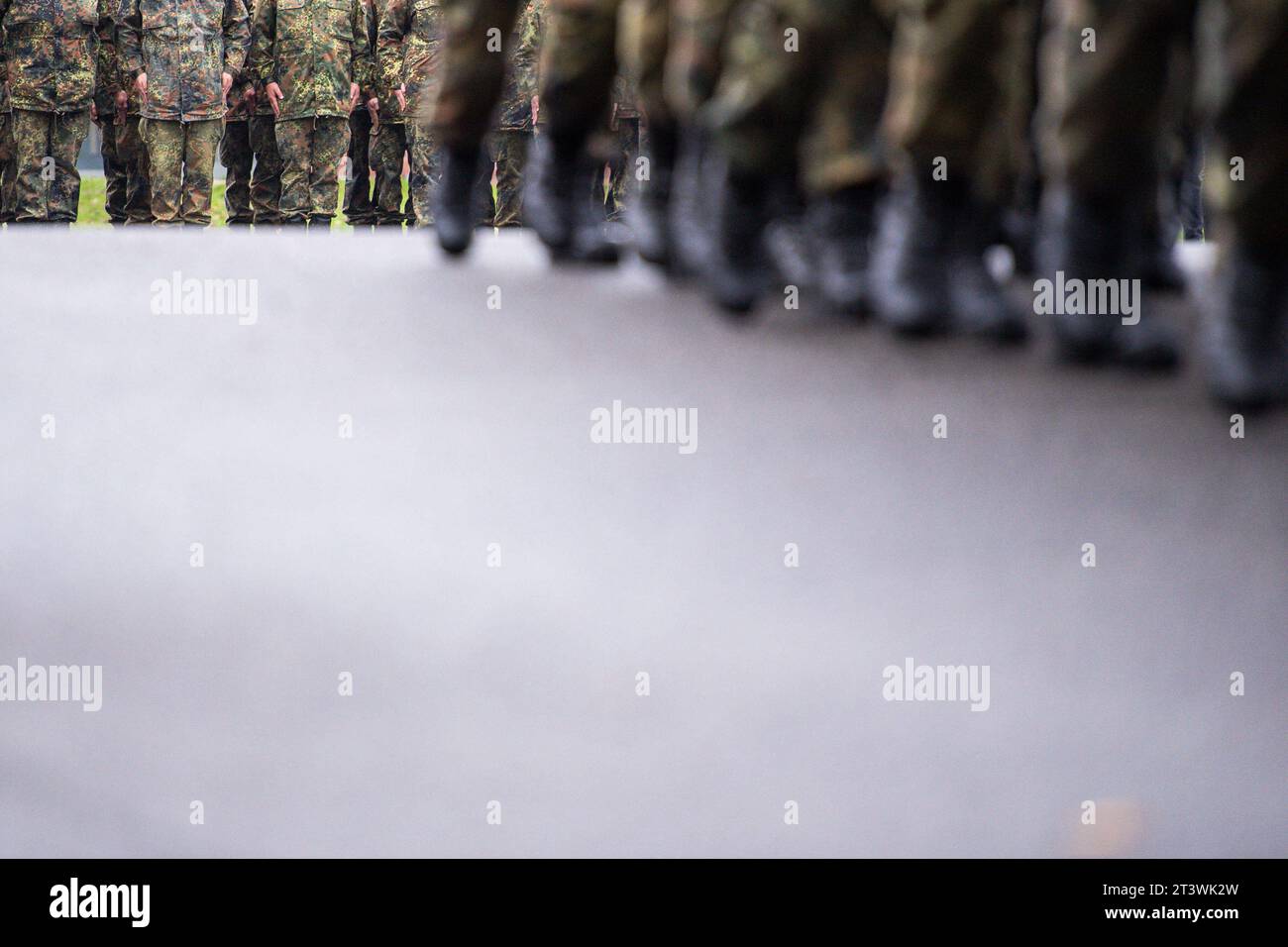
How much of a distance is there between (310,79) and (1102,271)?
242 inches

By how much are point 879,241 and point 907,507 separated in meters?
0.76

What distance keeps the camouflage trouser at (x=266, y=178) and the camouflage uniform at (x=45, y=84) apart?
2.96ft

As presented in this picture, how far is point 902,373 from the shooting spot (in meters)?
2.51

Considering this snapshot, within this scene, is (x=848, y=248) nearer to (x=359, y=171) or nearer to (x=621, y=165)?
(x=621, y=165)

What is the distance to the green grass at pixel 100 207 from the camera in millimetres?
8984

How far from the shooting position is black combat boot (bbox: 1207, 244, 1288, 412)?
2.30 meters

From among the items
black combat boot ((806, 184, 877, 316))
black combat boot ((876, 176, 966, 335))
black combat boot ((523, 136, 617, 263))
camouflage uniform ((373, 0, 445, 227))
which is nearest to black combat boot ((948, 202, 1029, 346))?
black combat boot ((876, 176, 966, 335))

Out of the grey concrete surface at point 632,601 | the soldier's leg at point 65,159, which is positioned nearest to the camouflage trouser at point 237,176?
the soldier's leg at point 65,159

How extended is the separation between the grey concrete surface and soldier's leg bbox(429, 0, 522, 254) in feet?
2.95

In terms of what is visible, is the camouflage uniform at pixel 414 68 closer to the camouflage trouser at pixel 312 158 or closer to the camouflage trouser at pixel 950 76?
the camouflage trouser at pixel 312 158

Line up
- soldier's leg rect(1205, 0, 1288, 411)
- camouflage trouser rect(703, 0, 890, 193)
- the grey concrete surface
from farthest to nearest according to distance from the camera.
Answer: camouflage trouser rect(703, 0, 890, 193), soldier's leg rect(1205, 0, 1288, 411), the grey concrete surface

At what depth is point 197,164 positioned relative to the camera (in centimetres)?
798

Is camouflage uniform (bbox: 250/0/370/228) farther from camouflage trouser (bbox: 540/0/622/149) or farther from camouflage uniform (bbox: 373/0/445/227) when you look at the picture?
camouflage trouser (bbox: 540/0/622/149)
